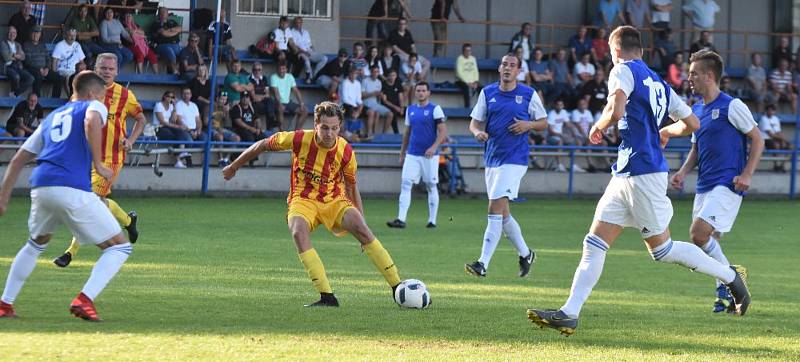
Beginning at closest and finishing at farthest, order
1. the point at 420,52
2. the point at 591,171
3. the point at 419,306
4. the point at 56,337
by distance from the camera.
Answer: the point at 56,337 < the point at 419,306 < the point at 591,171 < the point at 420,52

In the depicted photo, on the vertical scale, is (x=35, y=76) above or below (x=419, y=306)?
above

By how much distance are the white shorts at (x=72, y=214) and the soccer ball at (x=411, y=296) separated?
218 cm

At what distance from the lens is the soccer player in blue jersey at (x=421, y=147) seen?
18.6m

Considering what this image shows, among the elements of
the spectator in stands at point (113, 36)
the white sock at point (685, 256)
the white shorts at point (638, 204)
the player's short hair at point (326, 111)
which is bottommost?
the white sock at point (685, 256)

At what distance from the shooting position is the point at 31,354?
23.1ft

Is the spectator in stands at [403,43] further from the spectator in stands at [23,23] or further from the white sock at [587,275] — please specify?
the white sock at [587,275]

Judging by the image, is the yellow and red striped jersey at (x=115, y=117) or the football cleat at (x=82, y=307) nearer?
the football cleat at (x=82, y=307)

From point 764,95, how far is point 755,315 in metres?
23.3

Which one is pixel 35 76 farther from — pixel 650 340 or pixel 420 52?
pixel 650 340

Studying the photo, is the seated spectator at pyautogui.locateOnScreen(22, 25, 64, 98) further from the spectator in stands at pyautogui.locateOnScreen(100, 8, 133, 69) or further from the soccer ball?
the soccer ball

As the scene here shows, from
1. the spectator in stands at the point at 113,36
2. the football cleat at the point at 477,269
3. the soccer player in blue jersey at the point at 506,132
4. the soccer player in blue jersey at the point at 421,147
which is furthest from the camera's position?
the spectator in stands at the point at 113,36

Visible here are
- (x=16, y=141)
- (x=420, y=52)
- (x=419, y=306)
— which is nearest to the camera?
(x=419, y=306)

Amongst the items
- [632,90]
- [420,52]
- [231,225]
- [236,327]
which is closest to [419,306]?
[236,327]

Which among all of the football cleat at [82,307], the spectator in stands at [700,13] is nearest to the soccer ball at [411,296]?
the football cleat at [82,307]
